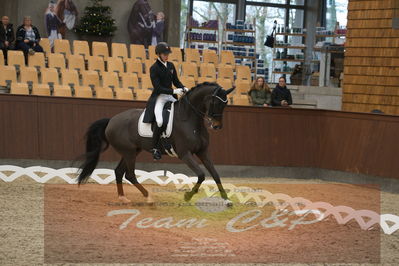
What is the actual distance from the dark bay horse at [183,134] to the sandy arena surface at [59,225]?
0.59 metres

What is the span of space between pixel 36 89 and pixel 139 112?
15.8 feet

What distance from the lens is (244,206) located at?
31.0ft

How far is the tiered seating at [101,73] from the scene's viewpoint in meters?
14.5

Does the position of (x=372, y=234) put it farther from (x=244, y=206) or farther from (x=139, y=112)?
(x=139, y=112)

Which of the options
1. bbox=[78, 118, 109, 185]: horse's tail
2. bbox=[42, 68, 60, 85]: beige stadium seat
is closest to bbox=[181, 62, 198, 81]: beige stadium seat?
bbox=[42, 68, 60, 85]: beige stadium seat

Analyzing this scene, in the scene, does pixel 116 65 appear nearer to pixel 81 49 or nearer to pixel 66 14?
pixel 81 49

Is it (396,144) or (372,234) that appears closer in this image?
(372,234)

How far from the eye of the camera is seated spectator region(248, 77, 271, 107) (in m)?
14.5

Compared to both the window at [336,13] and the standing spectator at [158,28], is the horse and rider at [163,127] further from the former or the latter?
the window at [336,13]

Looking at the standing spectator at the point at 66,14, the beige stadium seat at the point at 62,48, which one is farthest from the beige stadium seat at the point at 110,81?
the standing spectator at the point at 66,14

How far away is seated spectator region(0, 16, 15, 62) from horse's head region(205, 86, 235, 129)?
28.8 ft

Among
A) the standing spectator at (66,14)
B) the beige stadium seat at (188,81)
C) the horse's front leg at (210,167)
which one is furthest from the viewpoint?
the standing spectator at (66,14)

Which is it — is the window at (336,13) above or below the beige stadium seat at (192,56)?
above

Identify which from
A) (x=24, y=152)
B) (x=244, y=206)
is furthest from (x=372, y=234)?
(x=24, y=152)
